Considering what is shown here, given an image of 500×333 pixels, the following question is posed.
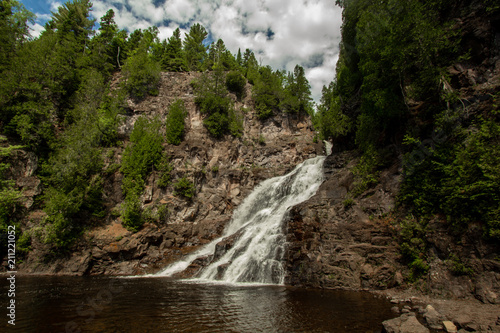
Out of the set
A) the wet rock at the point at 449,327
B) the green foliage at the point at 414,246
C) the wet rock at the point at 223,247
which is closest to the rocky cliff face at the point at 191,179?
the wet rock at the point at 223,247

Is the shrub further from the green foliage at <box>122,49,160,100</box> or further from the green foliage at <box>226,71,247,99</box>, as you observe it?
the green foliage at <box>122,49,160,100</box>

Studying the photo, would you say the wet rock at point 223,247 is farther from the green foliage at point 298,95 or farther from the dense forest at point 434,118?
the green foliage at point 298,95

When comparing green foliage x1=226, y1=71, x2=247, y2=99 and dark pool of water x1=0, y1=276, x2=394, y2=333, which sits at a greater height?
green foliage x1=226, y1=71, x2=247, y2=99

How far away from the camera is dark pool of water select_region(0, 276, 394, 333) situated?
21.3 ft

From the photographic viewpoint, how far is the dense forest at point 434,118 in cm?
1025

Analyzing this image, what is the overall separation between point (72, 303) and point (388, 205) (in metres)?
16.2

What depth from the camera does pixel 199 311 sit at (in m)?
7.88

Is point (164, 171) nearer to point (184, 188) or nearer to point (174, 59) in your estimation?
point (184, 188)

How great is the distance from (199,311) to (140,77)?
38.1 meters

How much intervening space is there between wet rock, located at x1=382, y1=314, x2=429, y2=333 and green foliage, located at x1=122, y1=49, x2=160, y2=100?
3974 centimetres

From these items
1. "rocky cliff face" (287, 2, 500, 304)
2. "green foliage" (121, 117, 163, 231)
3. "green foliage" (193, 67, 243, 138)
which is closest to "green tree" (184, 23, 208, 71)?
"green foliage" (193, 67, 243, 138)

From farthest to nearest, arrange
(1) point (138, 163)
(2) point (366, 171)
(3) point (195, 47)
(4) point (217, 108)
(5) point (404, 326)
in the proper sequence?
(3) point (195, 47) < (4) point (217, 108) < (1) point (138, 163) < (2) point (366, 171) < (5) point (404, 326)

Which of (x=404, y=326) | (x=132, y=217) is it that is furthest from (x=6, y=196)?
(x=404, y=326)

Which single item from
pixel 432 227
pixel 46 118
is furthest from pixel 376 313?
pixel 46 118
